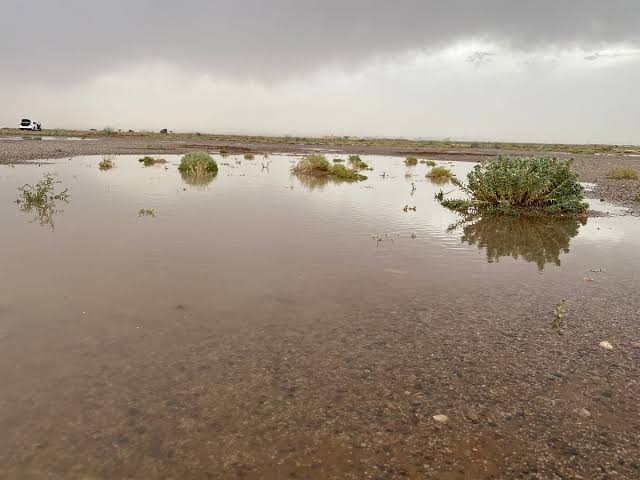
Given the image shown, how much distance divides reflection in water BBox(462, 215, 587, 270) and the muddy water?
20cm

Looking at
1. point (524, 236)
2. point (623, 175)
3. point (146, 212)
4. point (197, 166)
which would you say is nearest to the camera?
point (524, 236)

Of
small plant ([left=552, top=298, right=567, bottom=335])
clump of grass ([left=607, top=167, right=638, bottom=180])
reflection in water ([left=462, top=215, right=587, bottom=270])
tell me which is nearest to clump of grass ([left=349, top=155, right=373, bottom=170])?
clump of grass ([left=607, top=167, right=638, bottom=180])

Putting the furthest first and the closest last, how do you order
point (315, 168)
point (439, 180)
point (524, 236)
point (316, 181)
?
point (315, 168) < point (439, 180) < point (316, 181) < point (524, 236)

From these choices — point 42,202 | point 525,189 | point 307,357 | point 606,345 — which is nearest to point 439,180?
point 525,189

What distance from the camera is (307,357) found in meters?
5.55

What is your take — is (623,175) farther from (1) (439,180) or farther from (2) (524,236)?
(2) (524,236)

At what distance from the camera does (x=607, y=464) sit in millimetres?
3908

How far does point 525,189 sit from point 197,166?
18513mm

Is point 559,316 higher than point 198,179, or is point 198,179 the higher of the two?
point 198,179

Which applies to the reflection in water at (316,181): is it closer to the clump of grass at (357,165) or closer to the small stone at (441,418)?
the clump of grass at (357,165)

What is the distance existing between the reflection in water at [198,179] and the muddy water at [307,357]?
36.9 ft

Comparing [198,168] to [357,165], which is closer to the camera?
[198,168]

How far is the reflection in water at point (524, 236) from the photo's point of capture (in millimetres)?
11195

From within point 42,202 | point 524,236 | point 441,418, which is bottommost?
point 441,418
